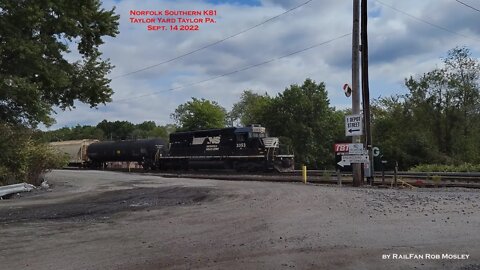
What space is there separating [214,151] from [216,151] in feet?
0.82

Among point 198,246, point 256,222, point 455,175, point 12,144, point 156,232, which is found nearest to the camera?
point 198,246

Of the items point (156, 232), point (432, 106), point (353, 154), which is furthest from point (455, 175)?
point (432, 106)

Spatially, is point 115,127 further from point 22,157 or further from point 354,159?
point 354,159

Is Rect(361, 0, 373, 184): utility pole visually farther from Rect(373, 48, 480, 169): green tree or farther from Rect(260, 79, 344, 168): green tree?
Rect(260, 79, 344, 168): green tree

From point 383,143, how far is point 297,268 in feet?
173

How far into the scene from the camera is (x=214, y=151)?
1515 inches

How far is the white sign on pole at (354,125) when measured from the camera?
818 inches

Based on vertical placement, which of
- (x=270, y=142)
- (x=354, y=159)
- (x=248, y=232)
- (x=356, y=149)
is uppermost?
(x=270, y=142)

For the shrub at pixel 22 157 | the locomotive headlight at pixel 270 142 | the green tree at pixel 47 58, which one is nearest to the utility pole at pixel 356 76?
the green tree at pixel 47 58

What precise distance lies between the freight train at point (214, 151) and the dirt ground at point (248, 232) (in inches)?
760

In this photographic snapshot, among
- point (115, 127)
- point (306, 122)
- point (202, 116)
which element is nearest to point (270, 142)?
point (306, 122)

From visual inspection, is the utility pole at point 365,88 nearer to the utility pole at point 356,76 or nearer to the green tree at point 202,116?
the utility pole at point 356,76

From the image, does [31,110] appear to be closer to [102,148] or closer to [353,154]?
[353,154]

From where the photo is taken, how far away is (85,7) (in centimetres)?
1720
